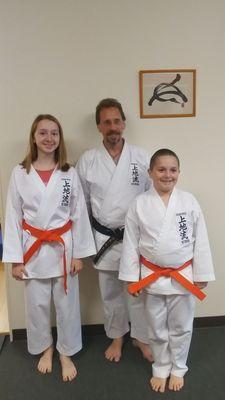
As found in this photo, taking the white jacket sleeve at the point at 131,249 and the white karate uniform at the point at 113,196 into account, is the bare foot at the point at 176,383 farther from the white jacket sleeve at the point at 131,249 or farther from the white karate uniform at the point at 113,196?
A: the white jacket sleeve at the point at 131,249

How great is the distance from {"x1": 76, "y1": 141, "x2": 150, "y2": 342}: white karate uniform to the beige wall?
0.74 feet

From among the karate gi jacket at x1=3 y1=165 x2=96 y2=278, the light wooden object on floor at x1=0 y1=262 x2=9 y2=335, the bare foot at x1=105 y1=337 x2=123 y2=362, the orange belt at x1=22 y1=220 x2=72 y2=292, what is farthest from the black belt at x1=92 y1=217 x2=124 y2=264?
the light wooden object on floor at x1=0 y1=262 x2=9 y2=335

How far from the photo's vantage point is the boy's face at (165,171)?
1764 mm

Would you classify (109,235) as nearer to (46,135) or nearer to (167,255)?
(167,255)

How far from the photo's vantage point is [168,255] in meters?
1.78

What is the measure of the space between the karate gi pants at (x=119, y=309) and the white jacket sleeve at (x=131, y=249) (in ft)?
1.01

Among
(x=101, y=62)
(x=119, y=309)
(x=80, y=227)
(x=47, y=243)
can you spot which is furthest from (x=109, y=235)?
(x=101, y=62)

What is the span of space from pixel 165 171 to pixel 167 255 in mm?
446

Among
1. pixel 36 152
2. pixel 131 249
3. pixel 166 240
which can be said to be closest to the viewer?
pixel 166 240

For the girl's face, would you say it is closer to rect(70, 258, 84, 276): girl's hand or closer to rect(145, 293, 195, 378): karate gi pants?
rect(70, 258, 84, 276): girl's hand

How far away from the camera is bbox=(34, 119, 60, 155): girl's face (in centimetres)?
190

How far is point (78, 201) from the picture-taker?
2.04 metres

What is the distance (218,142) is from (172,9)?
91 cm

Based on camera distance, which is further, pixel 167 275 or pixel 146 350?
pixel 146 350
